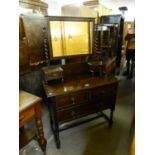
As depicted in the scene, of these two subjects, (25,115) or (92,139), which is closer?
(25,115)

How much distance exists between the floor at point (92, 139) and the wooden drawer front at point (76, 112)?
0.42m

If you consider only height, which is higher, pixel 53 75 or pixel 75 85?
pixel 53 75

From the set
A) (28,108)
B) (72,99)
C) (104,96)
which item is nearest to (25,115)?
(28,108)

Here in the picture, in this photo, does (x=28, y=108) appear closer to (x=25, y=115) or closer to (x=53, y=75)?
(x=25, y=115)

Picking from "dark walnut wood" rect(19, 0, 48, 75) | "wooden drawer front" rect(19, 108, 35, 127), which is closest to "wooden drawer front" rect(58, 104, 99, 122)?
"wooden drawer front" rect(19, 108, 35, 127)

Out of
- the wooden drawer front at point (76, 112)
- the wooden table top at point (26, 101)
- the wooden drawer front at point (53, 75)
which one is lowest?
the wooden drawer front at point (76, 112)

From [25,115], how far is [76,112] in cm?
69

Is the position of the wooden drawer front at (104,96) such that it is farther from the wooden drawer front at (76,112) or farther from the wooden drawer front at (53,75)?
the wooden drawer front at (53,75)

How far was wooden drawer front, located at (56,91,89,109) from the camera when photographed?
1.63 metres

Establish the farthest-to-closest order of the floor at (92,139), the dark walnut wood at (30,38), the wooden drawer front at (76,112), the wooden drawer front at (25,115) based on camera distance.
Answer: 1. the dark walnut wood at (30,38)
2. the floor at (92,139)
3. the wooden drawer front at (76,112)
4. the wooden drawer front at (25,115)

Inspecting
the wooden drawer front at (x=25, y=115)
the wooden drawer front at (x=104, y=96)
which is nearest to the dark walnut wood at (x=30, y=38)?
the wooden drawer front at (x=25, y=115)

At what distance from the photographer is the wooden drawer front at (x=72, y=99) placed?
5.34 ft

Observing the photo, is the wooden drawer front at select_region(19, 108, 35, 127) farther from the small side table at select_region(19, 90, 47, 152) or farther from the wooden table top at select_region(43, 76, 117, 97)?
the wooden table top at select_region(43, 76, 117, 97)

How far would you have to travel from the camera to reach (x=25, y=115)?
1298 millimetres
